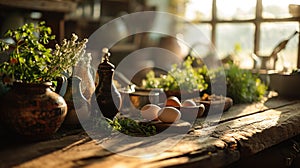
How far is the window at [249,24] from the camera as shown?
9.72 ft

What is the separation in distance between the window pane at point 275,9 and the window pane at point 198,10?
595mm

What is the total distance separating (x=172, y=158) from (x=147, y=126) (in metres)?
0.35

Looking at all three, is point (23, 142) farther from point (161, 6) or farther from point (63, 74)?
point (161, 6)

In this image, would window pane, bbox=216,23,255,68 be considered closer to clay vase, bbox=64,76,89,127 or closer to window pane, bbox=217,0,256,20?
window pane, bbox=217,0,256,20

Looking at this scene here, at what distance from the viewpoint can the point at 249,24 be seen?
131 inches

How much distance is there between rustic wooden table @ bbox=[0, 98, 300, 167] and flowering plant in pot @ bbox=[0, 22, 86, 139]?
65mm

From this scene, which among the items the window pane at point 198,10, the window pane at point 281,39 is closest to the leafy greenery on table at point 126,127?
the window pane at point 281,39

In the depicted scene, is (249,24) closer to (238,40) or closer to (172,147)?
(238,40)

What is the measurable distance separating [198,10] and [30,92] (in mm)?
2811

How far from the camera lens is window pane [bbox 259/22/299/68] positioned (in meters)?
2.91

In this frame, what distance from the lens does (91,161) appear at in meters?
1.08

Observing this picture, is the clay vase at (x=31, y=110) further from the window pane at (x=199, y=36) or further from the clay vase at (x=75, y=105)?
the window pane at (x=199, y=36)

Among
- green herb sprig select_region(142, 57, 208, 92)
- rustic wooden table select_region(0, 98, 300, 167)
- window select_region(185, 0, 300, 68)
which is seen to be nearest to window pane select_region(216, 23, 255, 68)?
window select_region(185, 0, 300, 68)

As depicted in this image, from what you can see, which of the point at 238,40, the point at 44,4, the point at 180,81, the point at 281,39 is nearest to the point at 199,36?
the point at 238,40
